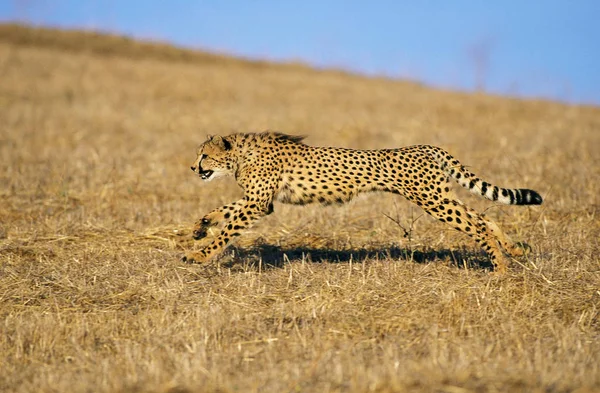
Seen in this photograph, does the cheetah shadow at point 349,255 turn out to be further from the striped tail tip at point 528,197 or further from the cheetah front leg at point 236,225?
the striped tail tip at point 528,197

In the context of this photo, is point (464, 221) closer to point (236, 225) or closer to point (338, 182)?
point (338, 182)

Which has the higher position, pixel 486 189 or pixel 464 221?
pixel 486 189

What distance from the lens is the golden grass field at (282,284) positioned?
374 cm

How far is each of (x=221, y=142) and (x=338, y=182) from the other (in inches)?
38.2

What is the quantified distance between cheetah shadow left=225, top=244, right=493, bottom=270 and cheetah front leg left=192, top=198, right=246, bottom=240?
0.39m

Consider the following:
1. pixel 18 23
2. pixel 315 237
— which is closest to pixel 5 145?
pixel 315 237

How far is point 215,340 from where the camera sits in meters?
4.21

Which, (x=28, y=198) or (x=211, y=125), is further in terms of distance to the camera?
(x=211, y=125)

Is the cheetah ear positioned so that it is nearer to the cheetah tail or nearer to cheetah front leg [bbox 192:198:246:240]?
cheetah front leg [bbox 192:198:246:240]

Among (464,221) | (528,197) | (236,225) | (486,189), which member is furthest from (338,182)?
(528,197)

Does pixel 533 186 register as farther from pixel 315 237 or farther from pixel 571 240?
pixel 315 237

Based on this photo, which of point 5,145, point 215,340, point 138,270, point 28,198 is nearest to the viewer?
point 215,340

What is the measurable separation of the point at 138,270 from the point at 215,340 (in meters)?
1.52

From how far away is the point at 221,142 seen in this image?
231 inches
